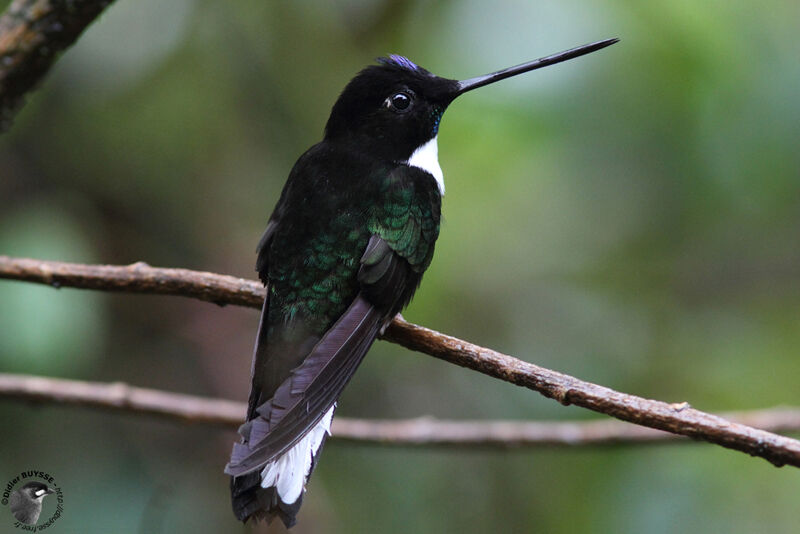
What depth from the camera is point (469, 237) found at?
12.0 feet

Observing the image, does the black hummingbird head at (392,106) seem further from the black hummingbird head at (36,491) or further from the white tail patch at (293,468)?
the black hummingbird head at (36,491)

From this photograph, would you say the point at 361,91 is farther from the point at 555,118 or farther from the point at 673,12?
the point at 673,12

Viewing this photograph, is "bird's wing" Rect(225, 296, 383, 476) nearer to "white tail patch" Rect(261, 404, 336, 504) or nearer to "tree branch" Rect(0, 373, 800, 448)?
"white tail patch" Rect(261, 404, 336, 504)

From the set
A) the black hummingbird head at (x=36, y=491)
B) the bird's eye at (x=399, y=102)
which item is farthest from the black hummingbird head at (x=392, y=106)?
the black hummingbird head at (x=36, y=491)

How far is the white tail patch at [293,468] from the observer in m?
1.88

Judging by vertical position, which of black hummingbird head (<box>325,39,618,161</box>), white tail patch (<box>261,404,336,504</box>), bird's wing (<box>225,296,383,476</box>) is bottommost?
white tail patch (<box>261,404,336,504</box>)

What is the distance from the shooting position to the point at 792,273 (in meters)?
4.01

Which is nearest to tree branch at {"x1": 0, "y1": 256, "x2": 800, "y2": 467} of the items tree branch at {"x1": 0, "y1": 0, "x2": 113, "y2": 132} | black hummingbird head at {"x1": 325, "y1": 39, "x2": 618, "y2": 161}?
tree branch at {"x1": 0, "y1": 0, "x2": 113, "y2": 132}

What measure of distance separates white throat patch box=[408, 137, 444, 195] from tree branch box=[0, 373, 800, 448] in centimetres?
77

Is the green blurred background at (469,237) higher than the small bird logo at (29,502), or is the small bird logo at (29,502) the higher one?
the green blurred background at (469,237)

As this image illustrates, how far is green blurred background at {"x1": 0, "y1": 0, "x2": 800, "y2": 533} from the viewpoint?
3080mm

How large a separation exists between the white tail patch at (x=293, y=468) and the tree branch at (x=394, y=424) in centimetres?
65

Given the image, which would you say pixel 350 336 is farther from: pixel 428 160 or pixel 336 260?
pixel 428 160

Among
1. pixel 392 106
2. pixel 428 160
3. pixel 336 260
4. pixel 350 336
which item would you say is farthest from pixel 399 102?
pixel 350 336
